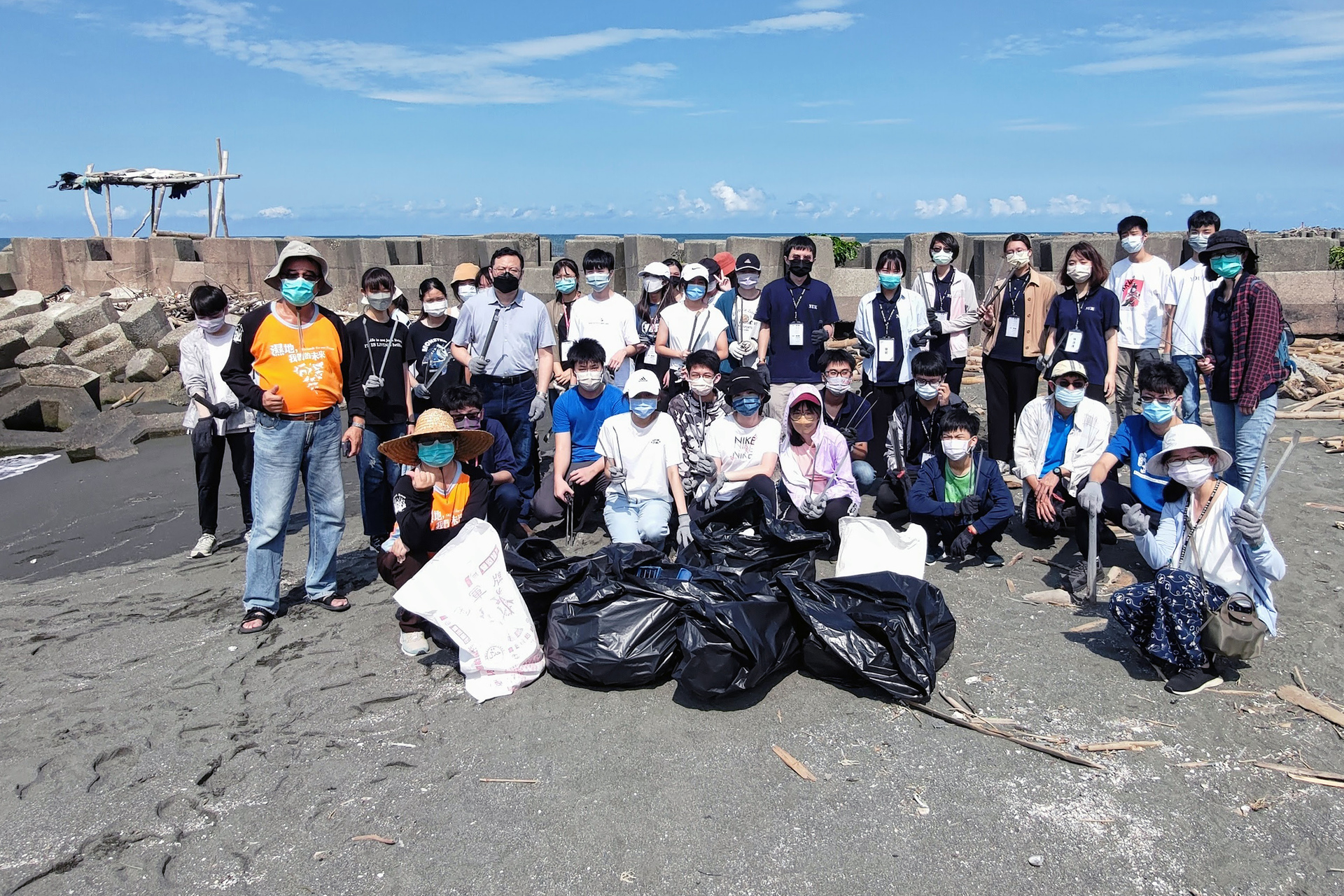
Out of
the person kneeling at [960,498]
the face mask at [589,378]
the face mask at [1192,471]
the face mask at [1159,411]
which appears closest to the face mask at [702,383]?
the face mask at [589,378]

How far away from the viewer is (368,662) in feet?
15.1

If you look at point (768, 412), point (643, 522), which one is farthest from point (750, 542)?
point (768, 412)

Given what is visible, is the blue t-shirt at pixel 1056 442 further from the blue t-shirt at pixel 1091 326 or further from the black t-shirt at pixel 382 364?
the black t-shirt at pixel 382 364

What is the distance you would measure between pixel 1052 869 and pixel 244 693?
340 cm

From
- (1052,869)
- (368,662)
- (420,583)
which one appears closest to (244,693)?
(368,662)

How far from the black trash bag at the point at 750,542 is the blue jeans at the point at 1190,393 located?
9.10 ft

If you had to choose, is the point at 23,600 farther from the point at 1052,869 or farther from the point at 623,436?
the point at 1052,869

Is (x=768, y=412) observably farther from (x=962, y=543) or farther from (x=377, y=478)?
(x=377, y=478)

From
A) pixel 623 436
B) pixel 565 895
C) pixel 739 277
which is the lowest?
pixel 565 895

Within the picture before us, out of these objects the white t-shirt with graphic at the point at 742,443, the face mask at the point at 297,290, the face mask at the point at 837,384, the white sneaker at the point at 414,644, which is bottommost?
the white sneaker at the point at 414,644

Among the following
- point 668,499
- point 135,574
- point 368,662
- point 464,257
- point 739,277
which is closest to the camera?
point 368,662

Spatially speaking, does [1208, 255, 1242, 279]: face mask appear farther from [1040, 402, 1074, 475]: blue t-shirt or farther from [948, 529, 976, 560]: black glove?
[948, 529, 976, 560]: black glove

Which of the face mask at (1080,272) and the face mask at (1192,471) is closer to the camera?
the face mask at (1192,471)

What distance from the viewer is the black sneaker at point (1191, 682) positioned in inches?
157
